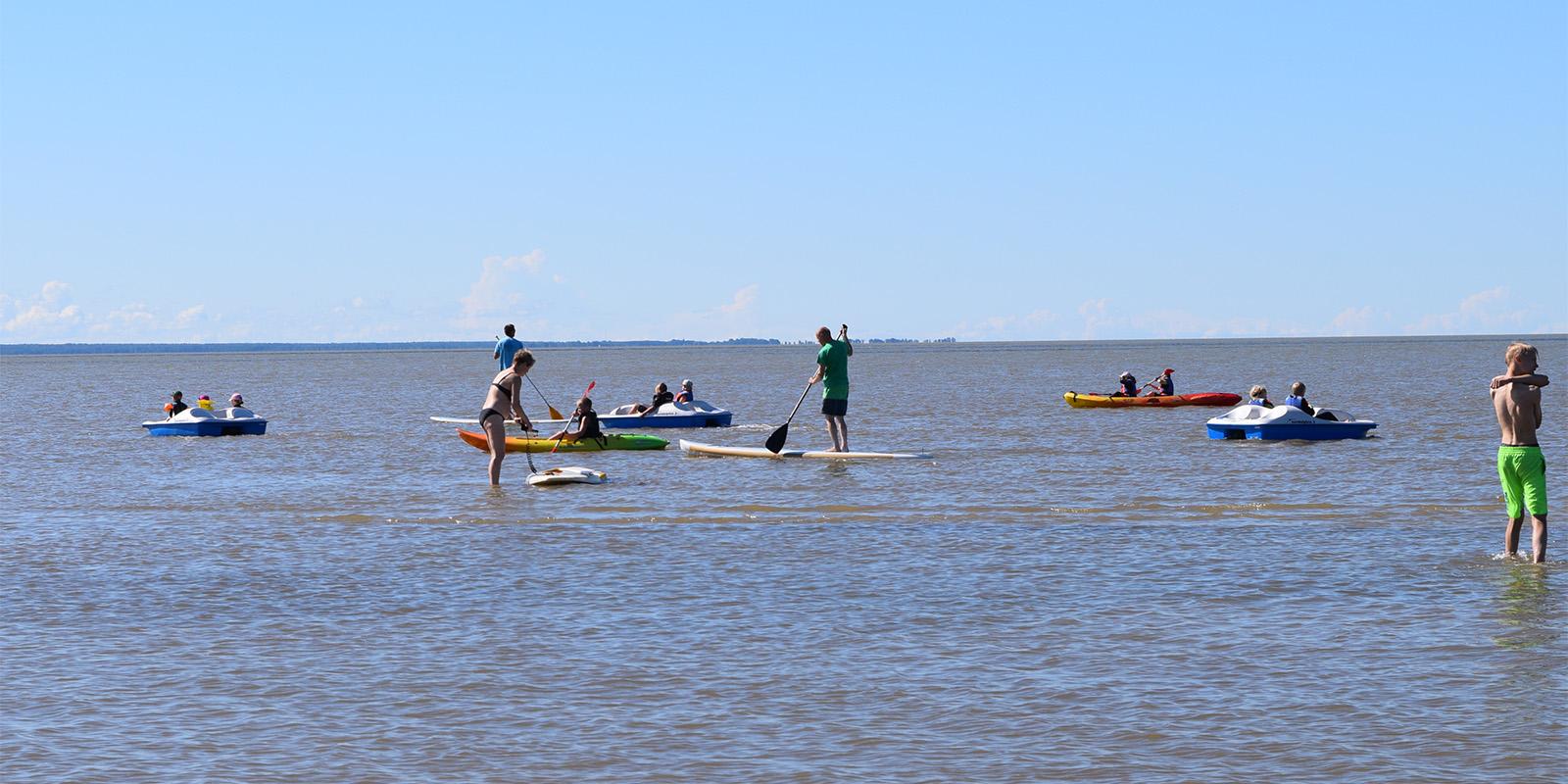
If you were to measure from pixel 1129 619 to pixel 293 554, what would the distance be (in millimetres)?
7957

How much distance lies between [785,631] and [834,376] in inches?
618

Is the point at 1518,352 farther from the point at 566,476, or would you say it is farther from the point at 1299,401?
the point at 1299,401

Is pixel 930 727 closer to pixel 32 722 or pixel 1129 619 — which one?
pixel 1129 619

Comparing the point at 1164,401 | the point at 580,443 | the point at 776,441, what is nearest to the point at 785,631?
the point at 776,441

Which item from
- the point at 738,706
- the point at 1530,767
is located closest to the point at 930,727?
the point at 738,706

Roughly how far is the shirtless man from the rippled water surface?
462 mm

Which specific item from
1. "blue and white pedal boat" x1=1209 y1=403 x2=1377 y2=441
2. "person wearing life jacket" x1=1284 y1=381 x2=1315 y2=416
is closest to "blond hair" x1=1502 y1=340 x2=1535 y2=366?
"blue and white pedal boat" x1=1209 y1=403 x2=1377 y2=441

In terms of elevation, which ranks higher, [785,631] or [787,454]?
[787,454]

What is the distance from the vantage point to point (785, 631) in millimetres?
11891

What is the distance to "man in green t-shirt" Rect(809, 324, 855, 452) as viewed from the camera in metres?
27.1

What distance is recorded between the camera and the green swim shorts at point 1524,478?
14398 millimetres

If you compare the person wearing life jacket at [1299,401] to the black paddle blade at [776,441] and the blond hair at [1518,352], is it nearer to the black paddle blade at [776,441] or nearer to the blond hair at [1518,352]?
the black paddle blade at [776,441]

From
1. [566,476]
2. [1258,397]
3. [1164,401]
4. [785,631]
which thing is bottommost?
[785,631]

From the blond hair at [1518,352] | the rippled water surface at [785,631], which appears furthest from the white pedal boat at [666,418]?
the blond hair at [1518,352]
